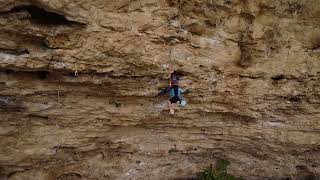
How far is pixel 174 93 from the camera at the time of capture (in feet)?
24.9

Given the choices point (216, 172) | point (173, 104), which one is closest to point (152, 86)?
point (173, 104)

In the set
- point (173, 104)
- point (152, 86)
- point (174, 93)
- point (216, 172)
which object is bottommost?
point (216, 172)

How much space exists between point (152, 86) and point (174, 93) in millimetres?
467

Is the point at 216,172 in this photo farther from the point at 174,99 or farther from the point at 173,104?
the point at 174,99

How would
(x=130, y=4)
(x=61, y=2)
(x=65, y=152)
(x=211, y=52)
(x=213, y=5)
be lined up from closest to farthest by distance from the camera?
(x=61, y=2)
(x=130, y=4)
(x=213, y=5)
(x=211, y=52)
(x=65, y=152)

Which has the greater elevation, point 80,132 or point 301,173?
point 80,132

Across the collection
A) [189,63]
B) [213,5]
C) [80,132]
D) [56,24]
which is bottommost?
[80,132]

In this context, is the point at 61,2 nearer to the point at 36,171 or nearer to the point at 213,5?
the point at 213,5

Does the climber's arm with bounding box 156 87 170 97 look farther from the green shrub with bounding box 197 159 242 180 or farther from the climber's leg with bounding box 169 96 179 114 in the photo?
the green shrub with bounding box 197 159 242 180

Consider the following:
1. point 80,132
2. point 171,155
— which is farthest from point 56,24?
point 171,155

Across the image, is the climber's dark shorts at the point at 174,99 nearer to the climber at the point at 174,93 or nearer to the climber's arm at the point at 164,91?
the climber at the point at 174,93

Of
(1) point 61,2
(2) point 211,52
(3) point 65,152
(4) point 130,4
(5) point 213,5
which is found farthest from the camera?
(3) point 65,152

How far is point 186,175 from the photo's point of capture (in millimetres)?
9531

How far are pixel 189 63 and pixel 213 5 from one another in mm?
1214
